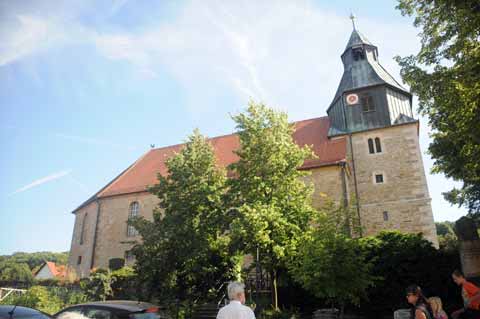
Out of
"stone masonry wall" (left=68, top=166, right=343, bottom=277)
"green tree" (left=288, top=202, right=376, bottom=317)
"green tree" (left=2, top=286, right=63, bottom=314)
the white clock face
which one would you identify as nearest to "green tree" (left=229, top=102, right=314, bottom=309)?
"green tree" (left=288, top=202, right=376, bottom=317)

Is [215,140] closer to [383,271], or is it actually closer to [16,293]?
[16,293]

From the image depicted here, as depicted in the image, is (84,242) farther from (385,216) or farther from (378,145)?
(378,145)

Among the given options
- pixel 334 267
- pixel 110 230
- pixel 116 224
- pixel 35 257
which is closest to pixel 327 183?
pixel 334 267

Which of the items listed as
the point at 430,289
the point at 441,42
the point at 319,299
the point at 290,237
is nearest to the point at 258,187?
the point at 290,237

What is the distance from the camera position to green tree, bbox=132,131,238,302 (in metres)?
13.9

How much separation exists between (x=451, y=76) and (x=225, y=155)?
16983mm

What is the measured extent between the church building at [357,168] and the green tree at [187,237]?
2980 mm

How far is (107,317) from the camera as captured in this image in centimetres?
660

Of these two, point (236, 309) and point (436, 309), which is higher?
point (236, 309)

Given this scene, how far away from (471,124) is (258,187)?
24.2ft

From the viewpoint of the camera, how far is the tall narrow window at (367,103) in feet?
72.4

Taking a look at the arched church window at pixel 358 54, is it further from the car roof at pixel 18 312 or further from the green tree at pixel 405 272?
the car roof at pixel 18 312

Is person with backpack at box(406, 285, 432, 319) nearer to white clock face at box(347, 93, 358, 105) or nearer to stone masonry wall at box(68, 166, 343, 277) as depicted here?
white clock face at box(347, 93, 358, 105)

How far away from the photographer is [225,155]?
83.3ft
